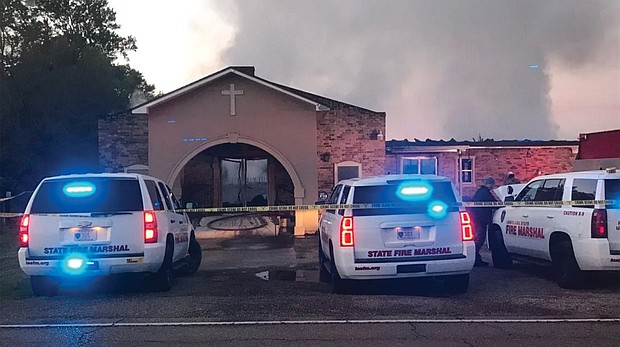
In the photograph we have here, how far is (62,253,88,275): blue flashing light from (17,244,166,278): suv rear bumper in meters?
0.03

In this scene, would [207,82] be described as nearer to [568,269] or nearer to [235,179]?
[235,179]

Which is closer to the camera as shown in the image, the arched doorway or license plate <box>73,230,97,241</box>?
license plate <box>73,230,97,241</box>

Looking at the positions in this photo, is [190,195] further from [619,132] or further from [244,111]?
[619,132]

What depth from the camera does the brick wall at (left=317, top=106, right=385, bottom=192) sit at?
2214cm

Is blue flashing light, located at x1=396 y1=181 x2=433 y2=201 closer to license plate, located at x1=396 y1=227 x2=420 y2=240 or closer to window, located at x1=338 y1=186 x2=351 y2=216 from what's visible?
license plate, located at x1=396 y1=227 x2=420 y2=240

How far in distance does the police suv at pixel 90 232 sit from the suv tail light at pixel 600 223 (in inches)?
240

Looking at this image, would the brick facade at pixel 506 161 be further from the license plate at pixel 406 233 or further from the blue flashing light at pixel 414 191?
the license plate at pixel 406 233

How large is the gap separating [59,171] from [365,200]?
91.4 ft

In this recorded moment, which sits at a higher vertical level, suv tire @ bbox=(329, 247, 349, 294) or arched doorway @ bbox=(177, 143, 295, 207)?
arched doorway @ bbox=(177, 143, 295, 207)

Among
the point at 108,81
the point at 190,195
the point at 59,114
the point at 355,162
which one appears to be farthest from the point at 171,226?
the point at 108,81

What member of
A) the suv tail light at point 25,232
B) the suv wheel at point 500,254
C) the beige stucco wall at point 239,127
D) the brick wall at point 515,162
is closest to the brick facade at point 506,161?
the brick wall at point 515,162

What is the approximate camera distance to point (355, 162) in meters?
22.2

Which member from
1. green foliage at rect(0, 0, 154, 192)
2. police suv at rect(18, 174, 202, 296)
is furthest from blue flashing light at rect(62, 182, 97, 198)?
green foliage at rect(0, 0, 154, 192)

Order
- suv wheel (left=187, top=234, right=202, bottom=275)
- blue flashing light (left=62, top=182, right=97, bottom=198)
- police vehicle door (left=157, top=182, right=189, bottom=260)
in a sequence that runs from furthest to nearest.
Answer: suv wheel (left=187, top=234, right=202, bottom=275) < police vehicle door (left=157, top=182, right=189, bottom=260) < blue flashing light (left=62, top=182, right=97, bottom=198)
